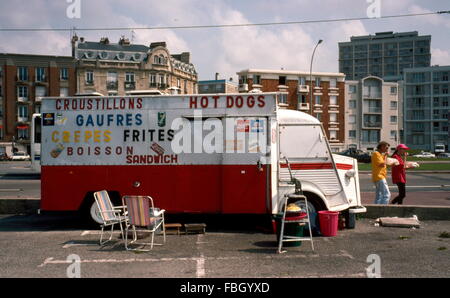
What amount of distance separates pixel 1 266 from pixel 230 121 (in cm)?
506

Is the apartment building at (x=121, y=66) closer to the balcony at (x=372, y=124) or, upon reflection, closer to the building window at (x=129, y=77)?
the building window at (x=129, y=77)

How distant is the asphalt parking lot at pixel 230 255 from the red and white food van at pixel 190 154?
797 mm

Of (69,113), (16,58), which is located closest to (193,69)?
(16,58)

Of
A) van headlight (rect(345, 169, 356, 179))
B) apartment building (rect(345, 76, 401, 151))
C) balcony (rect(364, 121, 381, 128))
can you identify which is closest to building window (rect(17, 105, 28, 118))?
apartment building (rect(345, 76, 401, 151))

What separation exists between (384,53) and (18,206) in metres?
178

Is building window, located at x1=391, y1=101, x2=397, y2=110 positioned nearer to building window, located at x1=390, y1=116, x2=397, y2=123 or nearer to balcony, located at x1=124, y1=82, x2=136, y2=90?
building window, located at x1=390, y1=116, x2=397, y2=123

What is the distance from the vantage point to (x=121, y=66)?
72.2 meters

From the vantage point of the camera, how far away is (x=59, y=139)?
9852 millimetres

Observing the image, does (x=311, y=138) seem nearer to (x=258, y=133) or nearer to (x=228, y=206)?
(x=258, y=133)

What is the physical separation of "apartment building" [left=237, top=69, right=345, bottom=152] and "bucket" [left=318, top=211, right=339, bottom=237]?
209ft

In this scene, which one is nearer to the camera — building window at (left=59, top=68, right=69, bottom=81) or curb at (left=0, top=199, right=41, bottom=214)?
curb at (left=0, top=199, right=41, bottom=214)

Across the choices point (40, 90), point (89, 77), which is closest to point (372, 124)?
point (89, 77)

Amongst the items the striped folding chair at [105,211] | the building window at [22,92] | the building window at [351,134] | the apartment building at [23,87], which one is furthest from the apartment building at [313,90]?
the striped folding chair at [105,211]

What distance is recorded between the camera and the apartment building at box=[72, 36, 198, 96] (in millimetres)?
70375
